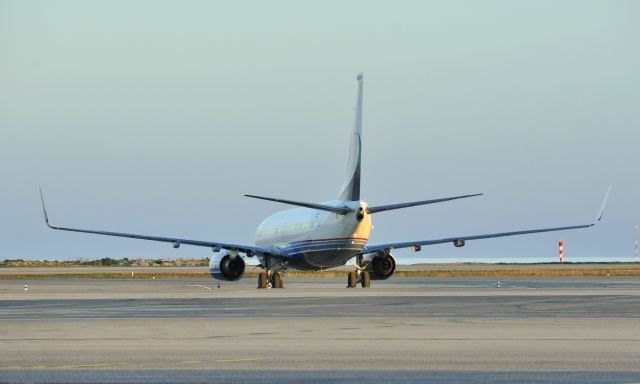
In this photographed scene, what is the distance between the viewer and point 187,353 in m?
20.5

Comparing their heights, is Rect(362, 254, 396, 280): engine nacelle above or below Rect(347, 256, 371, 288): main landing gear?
above

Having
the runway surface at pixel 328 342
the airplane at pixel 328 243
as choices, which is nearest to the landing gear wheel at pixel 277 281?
the airplane at pixel 328 243

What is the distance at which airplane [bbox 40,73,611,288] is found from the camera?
5894 centimetres

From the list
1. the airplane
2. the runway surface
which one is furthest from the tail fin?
the runway surface

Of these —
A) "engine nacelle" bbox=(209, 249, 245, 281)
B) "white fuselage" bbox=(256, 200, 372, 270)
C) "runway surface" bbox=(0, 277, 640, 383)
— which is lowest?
"runway surface" bbox=(0, 277, 640, 383)

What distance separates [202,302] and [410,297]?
7.65 meters

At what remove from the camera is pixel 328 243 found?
2372 inches

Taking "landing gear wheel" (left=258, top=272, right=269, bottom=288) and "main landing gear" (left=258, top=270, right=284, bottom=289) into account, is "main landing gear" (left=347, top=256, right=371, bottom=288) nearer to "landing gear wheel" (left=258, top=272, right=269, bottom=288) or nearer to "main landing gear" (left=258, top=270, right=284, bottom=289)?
"main landing gear" (left=258, top=270, right=284, bottom=289)

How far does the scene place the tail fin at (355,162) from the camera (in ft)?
194

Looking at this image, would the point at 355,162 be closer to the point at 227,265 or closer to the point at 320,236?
the point at 320,236

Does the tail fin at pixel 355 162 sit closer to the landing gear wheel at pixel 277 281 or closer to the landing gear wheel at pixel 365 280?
the landing gear wheel at pixel 365 280

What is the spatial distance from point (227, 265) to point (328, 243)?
5.84m

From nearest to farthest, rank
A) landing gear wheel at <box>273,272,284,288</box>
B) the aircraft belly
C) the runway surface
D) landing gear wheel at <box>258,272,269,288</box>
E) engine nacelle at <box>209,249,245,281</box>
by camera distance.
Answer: the runway surface → the aircraft belly → landing gear wheel at <box>258,272,269,288</box> → landing gear wheel at <box>273,272,284,288</box> → engine nacelle at <box>209,249,245,281</box>

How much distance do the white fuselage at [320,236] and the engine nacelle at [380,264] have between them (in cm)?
224
